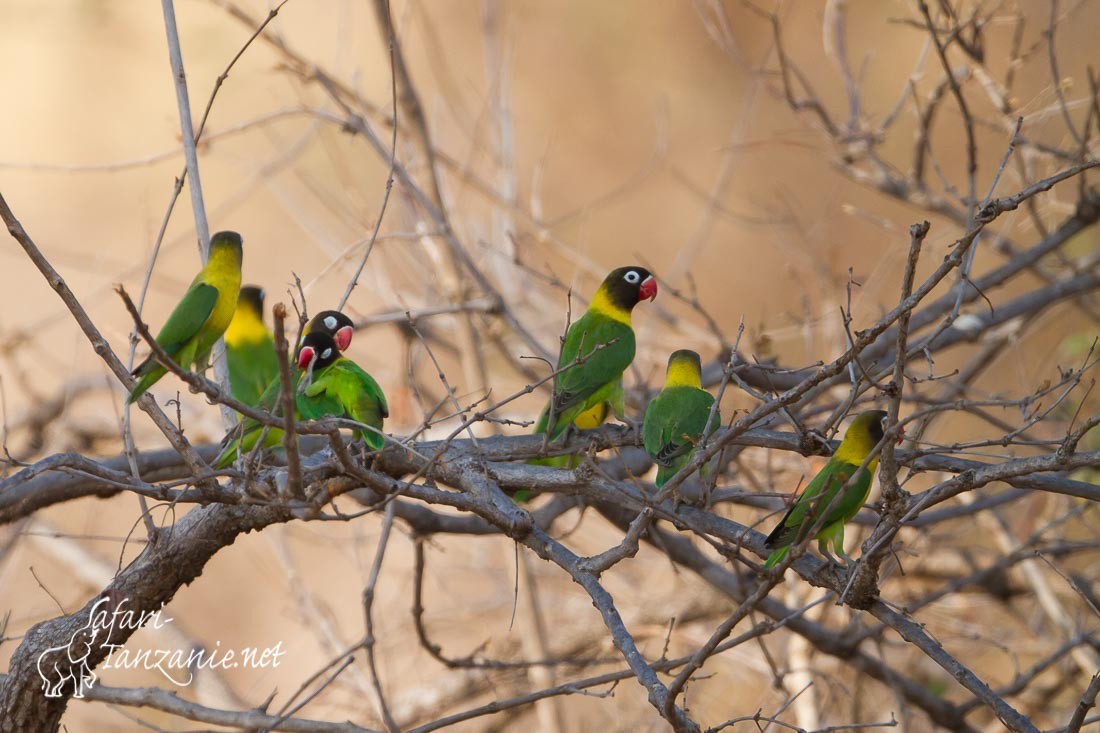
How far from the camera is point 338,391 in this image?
13.0ft

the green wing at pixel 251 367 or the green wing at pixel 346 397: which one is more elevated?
the green wing at pixel 251 367

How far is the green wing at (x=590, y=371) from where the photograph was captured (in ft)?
13.3

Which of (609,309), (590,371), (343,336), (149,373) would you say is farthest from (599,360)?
(149,373)

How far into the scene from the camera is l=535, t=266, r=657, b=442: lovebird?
4066mm

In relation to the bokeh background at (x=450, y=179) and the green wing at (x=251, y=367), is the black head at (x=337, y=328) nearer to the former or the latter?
the green wing at (x=251, y=367)

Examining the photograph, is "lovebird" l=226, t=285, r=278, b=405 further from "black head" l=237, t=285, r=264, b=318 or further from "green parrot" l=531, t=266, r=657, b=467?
"green parrot" l=531, t=266, r=657, b=467

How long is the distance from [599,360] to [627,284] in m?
0.59

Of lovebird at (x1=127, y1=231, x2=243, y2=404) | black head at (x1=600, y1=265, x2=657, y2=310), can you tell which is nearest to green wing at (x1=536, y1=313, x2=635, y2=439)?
black head at (x1=600, y1=265, x2=657, y2=310)

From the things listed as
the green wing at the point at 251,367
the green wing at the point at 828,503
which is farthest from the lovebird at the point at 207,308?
the green wing at the point at 828,503

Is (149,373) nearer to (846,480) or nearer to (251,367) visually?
(251,367)

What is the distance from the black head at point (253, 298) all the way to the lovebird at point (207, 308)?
144 centimetres

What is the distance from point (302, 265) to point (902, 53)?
7237mm

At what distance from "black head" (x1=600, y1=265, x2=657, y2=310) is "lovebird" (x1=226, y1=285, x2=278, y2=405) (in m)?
1.75

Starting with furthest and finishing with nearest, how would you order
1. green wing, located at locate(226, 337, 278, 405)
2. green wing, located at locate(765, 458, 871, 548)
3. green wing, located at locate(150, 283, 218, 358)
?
green wing, located at locate(226, 337, 278, 405)
green wing, located at locate(150, 283, 218, 358)
green wing, located at locate(765, 458, 871, 548)
